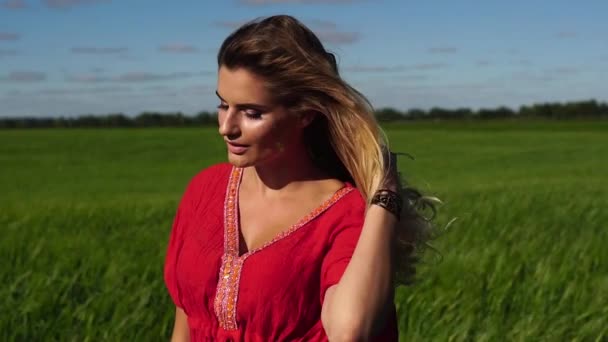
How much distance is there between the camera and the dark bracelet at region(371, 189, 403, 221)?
7.09 feet

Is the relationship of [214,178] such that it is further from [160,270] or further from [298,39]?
[160,270]

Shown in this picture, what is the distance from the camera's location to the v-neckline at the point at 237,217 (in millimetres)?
2240

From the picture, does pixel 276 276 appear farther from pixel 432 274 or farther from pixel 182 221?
pixel 432 274

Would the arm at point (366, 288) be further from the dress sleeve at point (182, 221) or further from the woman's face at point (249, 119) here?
the dress sleeve at point (182, 221)

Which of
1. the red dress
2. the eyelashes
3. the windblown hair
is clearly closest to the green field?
the windblown hair

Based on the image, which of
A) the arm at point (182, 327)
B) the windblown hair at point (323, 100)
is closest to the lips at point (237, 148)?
the windblown hair at point (323, 100)

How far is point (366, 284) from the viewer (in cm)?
211

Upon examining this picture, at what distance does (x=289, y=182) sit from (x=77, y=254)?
14.2 feet

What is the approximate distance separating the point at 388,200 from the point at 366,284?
196 mm

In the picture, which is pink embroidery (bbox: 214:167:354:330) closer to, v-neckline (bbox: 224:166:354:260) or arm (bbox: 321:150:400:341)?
v-neckline (bbox: 224:166:354:260)

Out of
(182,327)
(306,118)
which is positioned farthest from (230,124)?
(182,327)

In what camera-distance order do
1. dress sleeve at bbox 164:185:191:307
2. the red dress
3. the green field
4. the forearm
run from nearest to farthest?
the forearm < the red dress < dress sleeve at bbox 164:185:191:307 < the green field

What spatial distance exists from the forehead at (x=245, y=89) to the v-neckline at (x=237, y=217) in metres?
0.27

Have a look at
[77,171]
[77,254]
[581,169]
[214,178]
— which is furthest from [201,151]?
[214,178]
